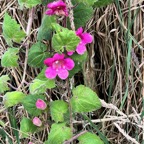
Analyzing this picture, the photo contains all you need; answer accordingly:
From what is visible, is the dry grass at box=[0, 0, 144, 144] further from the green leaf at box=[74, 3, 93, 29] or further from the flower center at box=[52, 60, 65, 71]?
the flower center at box=[52, 60, 65, 71]

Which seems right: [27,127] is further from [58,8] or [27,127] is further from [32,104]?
[58,8]

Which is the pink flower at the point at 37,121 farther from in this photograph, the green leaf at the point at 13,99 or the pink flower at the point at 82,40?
the pink flower at the point at 82,40

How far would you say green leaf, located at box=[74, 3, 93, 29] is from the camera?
80 cm

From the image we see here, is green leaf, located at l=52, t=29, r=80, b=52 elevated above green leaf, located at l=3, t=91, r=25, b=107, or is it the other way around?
green leaf, located at l=52, t=29, r=80, b=52

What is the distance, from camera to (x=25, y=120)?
2.83 ft

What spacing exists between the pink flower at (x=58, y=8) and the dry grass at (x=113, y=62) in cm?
23

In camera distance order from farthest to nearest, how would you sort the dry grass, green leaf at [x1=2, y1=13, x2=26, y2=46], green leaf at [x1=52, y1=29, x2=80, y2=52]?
1. the dry grass
2. green leaf at [x1=2, y1=13, x2=26, y2=46]
3. green leaf at [x1=52, y1=29, x2=80, y2=52]

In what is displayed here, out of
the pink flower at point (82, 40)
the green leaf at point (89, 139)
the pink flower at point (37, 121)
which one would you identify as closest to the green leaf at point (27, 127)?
the pink flower at point (37, 121)

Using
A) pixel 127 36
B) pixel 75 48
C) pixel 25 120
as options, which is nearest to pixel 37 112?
pixel 25 120

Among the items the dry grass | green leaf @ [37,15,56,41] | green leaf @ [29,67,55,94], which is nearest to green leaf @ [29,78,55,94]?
green leaf @ [29,67,55,94]

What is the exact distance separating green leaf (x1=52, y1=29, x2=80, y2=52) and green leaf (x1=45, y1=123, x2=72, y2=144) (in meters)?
0.18

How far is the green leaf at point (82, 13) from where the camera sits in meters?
0.80

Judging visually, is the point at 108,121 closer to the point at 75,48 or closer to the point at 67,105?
the point at 67,105

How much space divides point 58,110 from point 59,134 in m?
0.05
